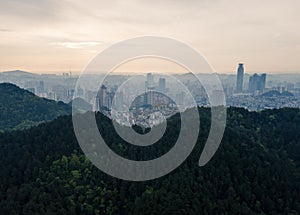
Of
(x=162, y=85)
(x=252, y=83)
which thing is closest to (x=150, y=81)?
(x=162, y=85)

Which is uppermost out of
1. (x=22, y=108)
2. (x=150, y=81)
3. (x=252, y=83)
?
(x=252, y=83)

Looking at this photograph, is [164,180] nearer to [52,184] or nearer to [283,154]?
[52,184]

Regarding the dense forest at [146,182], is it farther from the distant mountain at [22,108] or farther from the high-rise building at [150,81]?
the distant mountain at [22,108]

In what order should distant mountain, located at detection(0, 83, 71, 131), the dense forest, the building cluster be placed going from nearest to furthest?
the dense forest, distant mountain, located at detection(0, 83, 71, 131), the building cluster

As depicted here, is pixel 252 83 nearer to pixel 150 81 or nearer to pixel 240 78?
pixel 240 78

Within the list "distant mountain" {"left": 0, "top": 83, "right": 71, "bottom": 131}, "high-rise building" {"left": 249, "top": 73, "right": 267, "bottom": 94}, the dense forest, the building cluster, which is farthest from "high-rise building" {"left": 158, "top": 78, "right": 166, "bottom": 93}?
"high-rise building" {"left": 249, "top": 73, "right": 267, "bottom": 94}

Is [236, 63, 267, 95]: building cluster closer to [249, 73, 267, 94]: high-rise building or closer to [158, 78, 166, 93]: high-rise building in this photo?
[249, 73, 267, 94]: high-rise building
